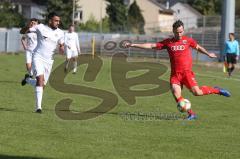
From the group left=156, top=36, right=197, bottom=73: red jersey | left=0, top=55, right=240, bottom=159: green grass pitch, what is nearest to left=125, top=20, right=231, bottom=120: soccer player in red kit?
left=156, top=36, right=197, bottom=73: red jersey

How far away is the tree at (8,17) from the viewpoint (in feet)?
297

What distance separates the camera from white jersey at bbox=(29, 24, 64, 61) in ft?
50.7

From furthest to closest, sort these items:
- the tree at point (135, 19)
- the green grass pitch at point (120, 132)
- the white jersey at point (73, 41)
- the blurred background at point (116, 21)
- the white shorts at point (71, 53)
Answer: the tree at point (135, 19) → the blurred background at point (116, 21) → the white shorts at point (71, 53) → the white jersey at point (73, 41) → the green grass pitch at point (120, 132)

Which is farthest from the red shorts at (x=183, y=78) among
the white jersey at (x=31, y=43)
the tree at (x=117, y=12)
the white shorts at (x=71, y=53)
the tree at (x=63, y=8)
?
the tree at (x=117, y=12)

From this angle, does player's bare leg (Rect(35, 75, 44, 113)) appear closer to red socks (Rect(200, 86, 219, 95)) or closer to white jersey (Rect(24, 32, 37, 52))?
red socks (Rect(200, 86, 219, 95))

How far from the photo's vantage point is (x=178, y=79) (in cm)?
1460

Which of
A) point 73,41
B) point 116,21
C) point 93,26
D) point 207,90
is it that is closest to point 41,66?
point 207,90

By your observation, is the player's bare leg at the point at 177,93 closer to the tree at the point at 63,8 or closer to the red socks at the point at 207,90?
the red socks at the point at 207,90

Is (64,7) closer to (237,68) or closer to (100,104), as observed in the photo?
(237,68)

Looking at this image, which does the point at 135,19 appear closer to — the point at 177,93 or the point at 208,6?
the point at 208,6

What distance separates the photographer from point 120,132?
12.0 metres

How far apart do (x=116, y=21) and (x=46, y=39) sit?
316ft

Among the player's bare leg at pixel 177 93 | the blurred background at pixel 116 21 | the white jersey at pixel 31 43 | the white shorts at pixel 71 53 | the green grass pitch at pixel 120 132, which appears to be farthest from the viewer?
the blurred background at pixel 116 21

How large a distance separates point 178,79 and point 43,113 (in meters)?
2.93
